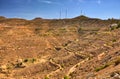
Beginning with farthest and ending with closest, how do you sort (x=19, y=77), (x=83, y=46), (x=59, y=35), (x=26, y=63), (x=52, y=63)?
(x=59, y=35) < (x=83, y=46) < (x=26, y=63) < (x=52, y=63) < (x=19, y=77)

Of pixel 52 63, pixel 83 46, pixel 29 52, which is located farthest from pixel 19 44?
pixel 52 63

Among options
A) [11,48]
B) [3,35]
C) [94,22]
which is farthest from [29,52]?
→ [94,22]

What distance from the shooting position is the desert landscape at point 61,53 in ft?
71.1

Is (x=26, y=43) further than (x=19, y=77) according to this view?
Yes

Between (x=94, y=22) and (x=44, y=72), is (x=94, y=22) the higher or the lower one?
the higher one

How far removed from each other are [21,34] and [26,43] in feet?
44.4

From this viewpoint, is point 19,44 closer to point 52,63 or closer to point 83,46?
point 83,46

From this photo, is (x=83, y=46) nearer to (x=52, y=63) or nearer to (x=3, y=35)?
(x=52, y=63)

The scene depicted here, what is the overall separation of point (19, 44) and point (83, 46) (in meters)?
17.4

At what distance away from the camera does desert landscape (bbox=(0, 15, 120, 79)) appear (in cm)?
2166

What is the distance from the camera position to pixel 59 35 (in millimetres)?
63875

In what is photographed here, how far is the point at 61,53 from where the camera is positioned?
4050cm

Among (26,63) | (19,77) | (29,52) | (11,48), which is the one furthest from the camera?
(11,48)

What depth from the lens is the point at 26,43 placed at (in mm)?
55656
